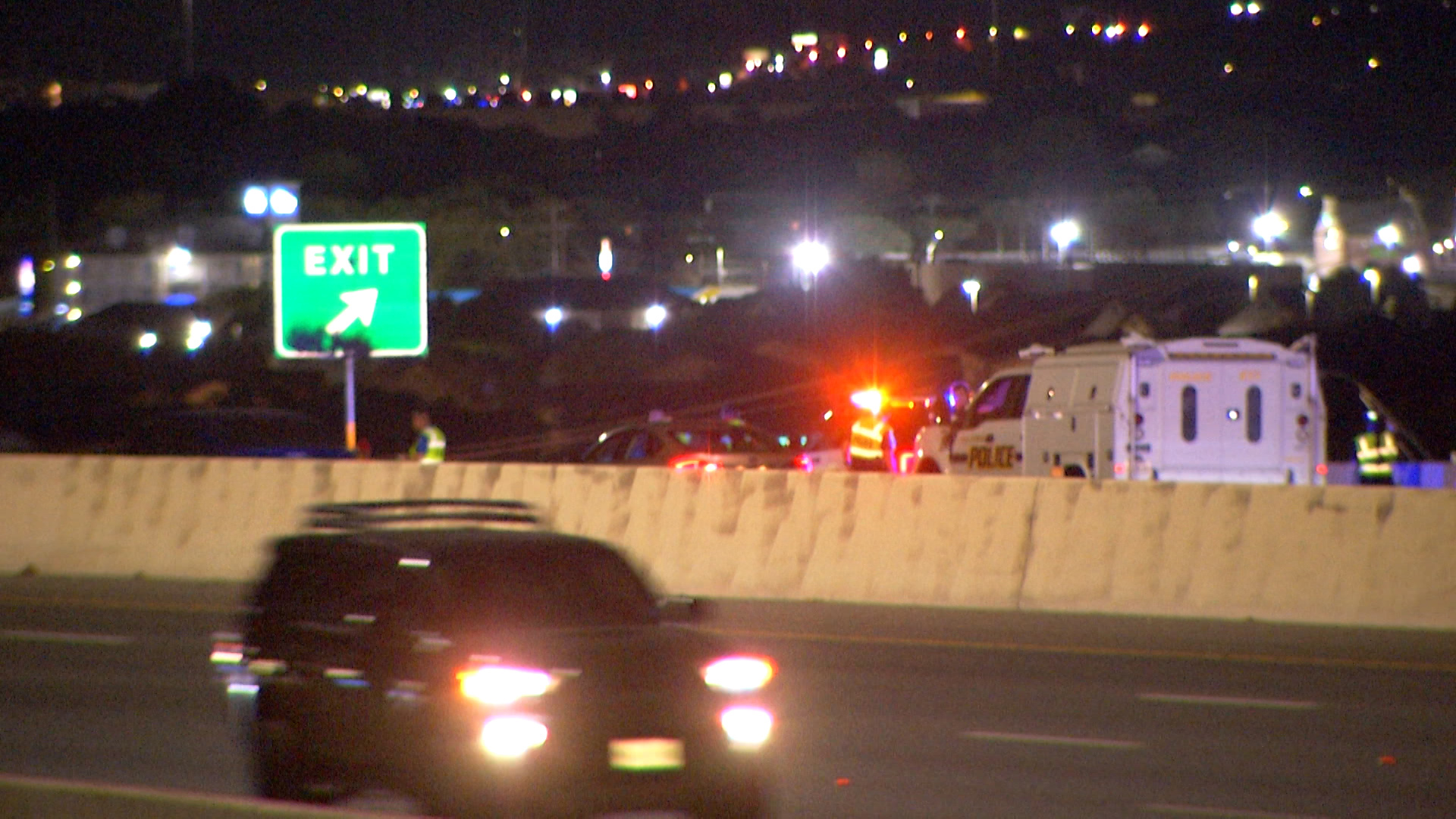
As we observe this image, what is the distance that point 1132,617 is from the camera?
17.2m

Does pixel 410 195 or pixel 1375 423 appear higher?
pixel 410 195

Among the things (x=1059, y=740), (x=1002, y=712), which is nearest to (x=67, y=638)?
(x=1002, y=712)

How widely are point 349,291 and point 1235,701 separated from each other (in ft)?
50.7

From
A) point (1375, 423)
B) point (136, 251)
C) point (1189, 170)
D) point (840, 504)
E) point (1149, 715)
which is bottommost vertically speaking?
point (1149, 715)

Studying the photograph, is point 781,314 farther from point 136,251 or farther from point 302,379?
point 136,251

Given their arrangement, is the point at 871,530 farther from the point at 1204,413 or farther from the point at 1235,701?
the point at 1204,413

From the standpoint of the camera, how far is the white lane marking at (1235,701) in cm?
1228

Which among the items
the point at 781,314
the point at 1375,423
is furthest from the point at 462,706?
the point at 781,314

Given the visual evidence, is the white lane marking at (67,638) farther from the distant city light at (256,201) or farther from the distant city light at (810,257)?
the distant city light at (810,257)

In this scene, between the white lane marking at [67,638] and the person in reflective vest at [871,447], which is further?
the person in reflective vest at [871,447]

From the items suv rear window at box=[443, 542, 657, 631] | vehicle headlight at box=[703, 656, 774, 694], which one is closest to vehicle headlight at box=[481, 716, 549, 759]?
suv rear window at box=[443, 542, 657, 631]

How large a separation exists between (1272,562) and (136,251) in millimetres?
90333

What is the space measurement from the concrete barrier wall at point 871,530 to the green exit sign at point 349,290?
3608 millimetres

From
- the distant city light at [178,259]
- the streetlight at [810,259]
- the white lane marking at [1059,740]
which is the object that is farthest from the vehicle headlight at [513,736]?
the distant city light at [178,259]
